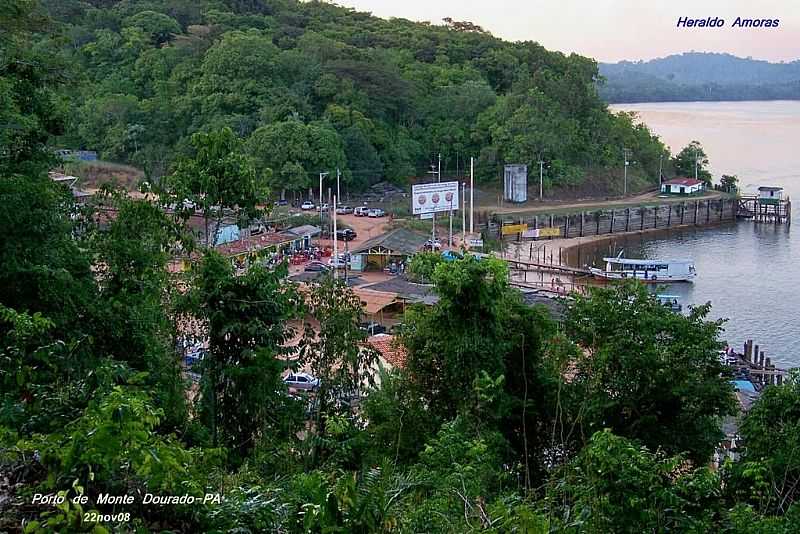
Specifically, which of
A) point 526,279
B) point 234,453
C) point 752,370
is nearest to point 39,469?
point 234,453

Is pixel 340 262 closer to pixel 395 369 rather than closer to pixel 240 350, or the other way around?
pixel 395 369

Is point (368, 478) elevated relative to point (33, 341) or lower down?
lower down

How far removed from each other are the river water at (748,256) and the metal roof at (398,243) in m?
5.98

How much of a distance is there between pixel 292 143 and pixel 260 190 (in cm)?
2315

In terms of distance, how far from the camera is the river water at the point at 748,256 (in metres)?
19.2

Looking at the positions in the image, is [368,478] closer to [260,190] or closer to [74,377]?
[74,377]

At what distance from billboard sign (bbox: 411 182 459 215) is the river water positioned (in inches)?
201

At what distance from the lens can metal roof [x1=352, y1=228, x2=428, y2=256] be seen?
23422 mm

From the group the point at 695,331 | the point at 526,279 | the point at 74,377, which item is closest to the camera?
the point at 74,377

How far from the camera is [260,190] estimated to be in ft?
23.3

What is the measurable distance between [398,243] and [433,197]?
2233 millimetres

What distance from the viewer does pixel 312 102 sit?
34688 millimetres

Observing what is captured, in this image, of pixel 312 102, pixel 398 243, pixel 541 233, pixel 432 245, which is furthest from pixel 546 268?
pixel 312 102

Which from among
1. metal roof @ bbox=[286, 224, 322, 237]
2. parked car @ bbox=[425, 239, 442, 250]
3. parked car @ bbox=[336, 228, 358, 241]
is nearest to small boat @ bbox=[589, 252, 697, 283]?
parked car @ bbox=[425, 239, 442, 250]
